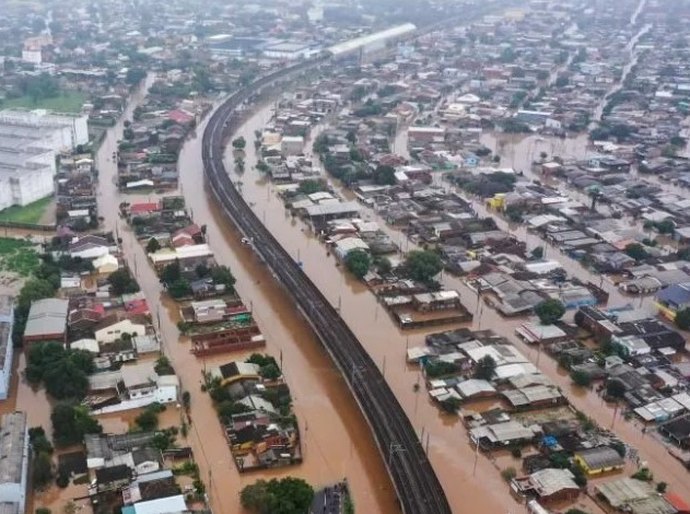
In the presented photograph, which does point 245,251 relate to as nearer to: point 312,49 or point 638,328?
point 638,328

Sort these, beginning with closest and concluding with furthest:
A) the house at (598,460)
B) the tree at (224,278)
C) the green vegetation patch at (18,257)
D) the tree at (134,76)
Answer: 1. the house at (598,460)
2. the tree at (224,278)
3. the green vegetation patch at (18,257)
4. the tree at (134,76)

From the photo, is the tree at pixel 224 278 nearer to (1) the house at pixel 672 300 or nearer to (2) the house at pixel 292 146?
(1) the house at pixel 672 300

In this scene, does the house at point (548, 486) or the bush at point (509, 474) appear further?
the bush at point (509, 474)

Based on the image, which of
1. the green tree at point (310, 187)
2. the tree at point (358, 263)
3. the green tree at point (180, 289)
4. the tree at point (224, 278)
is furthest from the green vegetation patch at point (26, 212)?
the tree at point (358, 263)

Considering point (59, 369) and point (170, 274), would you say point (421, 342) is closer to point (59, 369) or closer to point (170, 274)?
point (170, 274)

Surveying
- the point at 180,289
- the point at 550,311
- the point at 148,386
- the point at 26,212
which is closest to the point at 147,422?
the point at 148,386

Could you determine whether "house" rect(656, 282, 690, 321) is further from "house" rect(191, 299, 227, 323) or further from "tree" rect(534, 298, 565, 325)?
"house" rect(191, 299, 227, 323)

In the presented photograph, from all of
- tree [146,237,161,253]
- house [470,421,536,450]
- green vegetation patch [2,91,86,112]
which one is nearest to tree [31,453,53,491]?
house [470,421,536,450]
